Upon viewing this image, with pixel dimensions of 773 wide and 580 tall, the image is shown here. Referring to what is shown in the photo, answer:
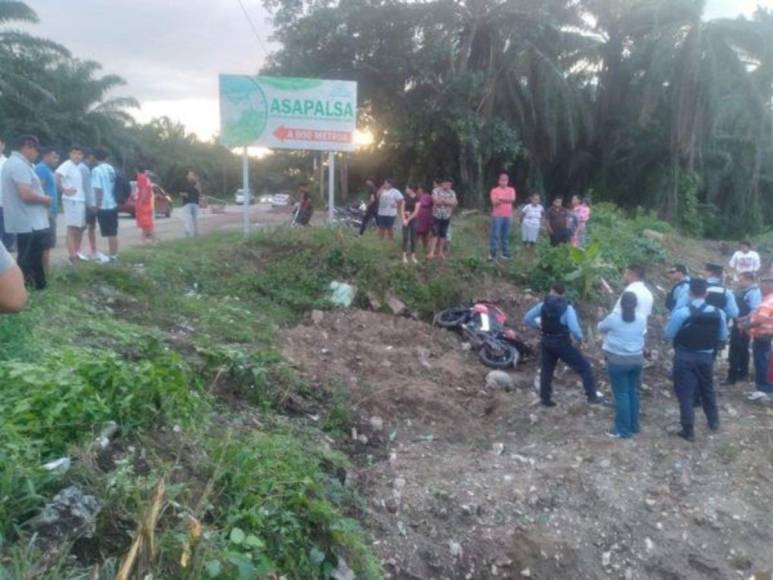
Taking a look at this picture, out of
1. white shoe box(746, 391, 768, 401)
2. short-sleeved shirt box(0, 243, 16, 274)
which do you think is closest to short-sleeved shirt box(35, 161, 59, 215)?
short-sleeved shirt box(0, 243, 16, 274)

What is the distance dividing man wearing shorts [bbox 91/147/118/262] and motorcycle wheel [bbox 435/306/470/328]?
472cm

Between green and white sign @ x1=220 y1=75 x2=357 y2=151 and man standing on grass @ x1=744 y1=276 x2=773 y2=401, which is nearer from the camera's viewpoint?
man standing on grass @ x1=744 y1=276 x2=773 y2=401

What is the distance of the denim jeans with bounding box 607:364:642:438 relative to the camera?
8406mm

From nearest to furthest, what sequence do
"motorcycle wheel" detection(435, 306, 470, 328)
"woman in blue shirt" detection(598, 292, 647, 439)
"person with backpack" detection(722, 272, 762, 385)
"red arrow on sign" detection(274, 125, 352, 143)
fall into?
"woman in blue shirt" detection(598, 292, 647, 439)
"person with backpack" detection(722, 272, 762, 385)
"motorcycle wheel" detection(435, 306, 470, 328)
"red arrow on sign" detection(274, 125, 352, 143)

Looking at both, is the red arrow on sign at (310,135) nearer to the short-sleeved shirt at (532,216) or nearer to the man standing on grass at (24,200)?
the short-sleeved shirt at (532,216)

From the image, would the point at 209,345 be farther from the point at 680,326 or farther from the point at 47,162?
the point at 680,326

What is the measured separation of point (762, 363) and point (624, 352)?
2.95 m

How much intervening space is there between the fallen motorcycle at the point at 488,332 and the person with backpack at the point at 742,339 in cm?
265

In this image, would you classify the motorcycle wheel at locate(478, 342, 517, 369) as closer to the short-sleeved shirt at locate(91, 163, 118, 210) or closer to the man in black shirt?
the short-sleeved shirt at locate(91, 163, 118, 210)

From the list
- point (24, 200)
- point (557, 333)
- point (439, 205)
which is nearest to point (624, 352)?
point (557, 333)

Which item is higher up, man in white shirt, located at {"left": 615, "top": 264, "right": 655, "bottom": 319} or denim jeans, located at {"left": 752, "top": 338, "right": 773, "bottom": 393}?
man in white shirt, located at {"left": 615, "top": 264, "right": 655, "bottom": 319}

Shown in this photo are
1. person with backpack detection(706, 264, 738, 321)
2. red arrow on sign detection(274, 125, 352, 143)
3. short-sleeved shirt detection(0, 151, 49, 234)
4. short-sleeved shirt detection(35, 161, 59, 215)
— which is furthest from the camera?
red arrow on sign detection(274, 125, 352, 143)

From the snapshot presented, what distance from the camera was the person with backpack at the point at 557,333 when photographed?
29.7 ft

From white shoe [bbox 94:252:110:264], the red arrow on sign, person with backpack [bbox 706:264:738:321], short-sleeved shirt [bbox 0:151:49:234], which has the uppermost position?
the red arrow on sign
